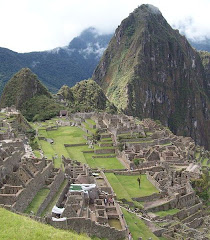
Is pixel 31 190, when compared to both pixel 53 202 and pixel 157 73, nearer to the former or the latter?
pixel 53 202

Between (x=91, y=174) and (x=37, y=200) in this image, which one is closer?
(x=37, y=200)

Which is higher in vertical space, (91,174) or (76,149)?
(91,174)

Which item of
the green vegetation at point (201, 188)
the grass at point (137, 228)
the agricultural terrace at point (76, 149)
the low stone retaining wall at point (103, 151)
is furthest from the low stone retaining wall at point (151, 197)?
the low stone retaining wall at point (103, 151)

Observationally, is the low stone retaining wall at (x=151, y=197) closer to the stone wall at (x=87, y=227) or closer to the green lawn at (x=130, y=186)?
the green lawn at (x=130, y=186)

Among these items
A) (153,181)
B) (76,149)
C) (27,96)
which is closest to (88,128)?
(76,149)

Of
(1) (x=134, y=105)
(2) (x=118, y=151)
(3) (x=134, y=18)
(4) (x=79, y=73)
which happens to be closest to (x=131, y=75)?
(1) (x=134, y=105)

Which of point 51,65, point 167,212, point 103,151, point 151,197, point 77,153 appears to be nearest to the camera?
point 167,212
